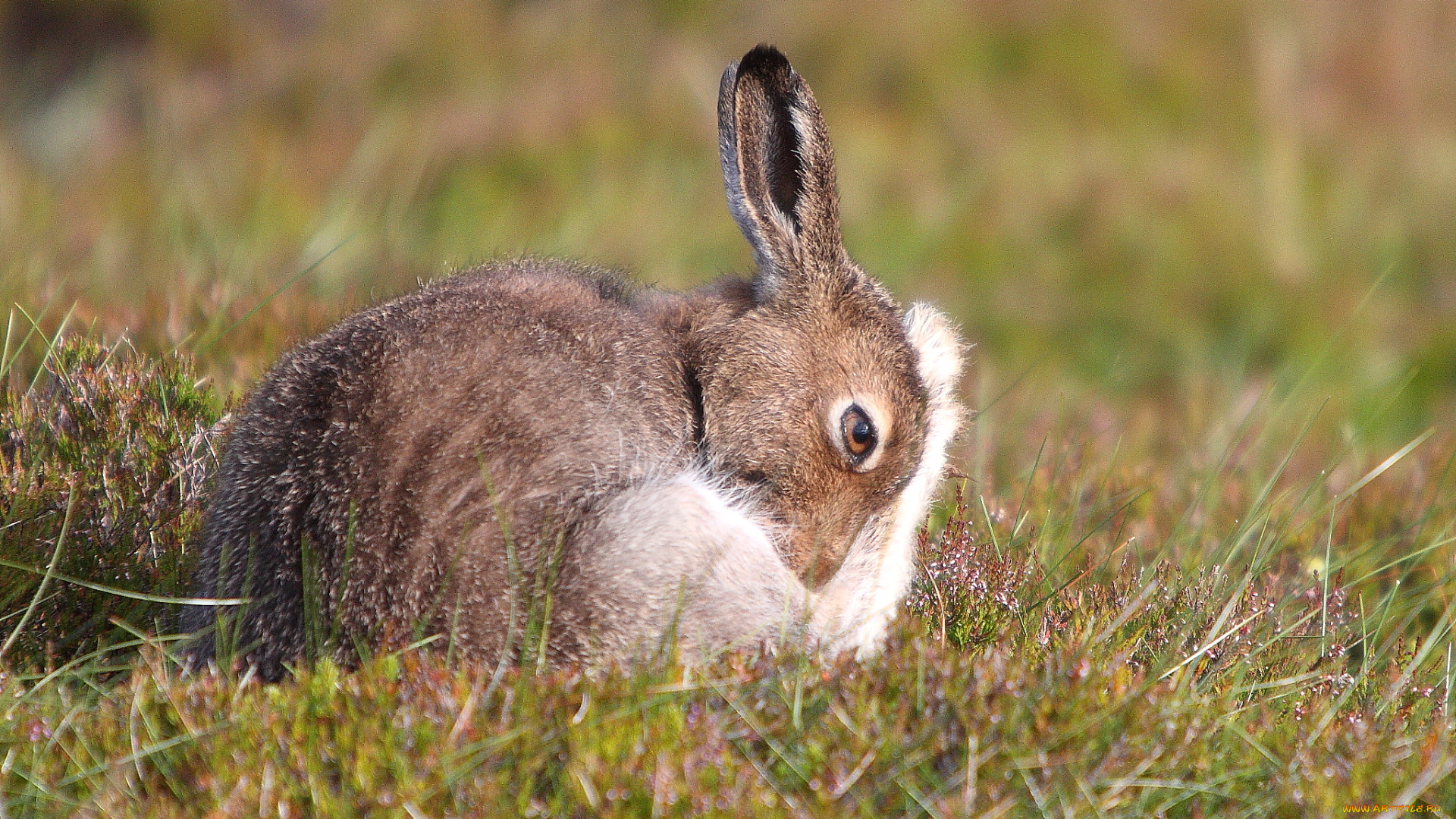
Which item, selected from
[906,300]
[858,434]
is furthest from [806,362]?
[906,300]

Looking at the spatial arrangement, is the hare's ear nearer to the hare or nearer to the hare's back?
the hare

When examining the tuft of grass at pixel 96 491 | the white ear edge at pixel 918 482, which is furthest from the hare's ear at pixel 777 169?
the tuft of grass at pixel 96 491

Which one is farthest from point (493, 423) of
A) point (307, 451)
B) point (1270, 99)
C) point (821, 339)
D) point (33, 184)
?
point (1270, 99)

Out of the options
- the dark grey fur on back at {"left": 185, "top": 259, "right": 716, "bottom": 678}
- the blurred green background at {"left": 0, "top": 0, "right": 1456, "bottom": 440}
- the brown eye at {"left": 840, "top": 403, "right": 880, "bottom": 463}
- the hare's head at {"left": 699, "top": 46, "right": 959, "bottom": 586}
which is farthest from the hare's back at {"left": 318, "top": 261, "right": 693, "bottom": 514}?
the blurred green background at {"left": 0, "top": 0, "right": 1456, "bottom": 440}

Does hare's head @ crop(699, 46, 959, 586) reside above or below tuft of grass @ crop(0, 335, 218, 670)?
above

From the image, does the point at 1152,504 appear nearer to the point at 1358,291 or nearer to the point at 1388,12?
the point at 1358,291

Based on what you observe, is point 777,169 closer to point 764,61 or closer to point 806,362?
point 764,61
